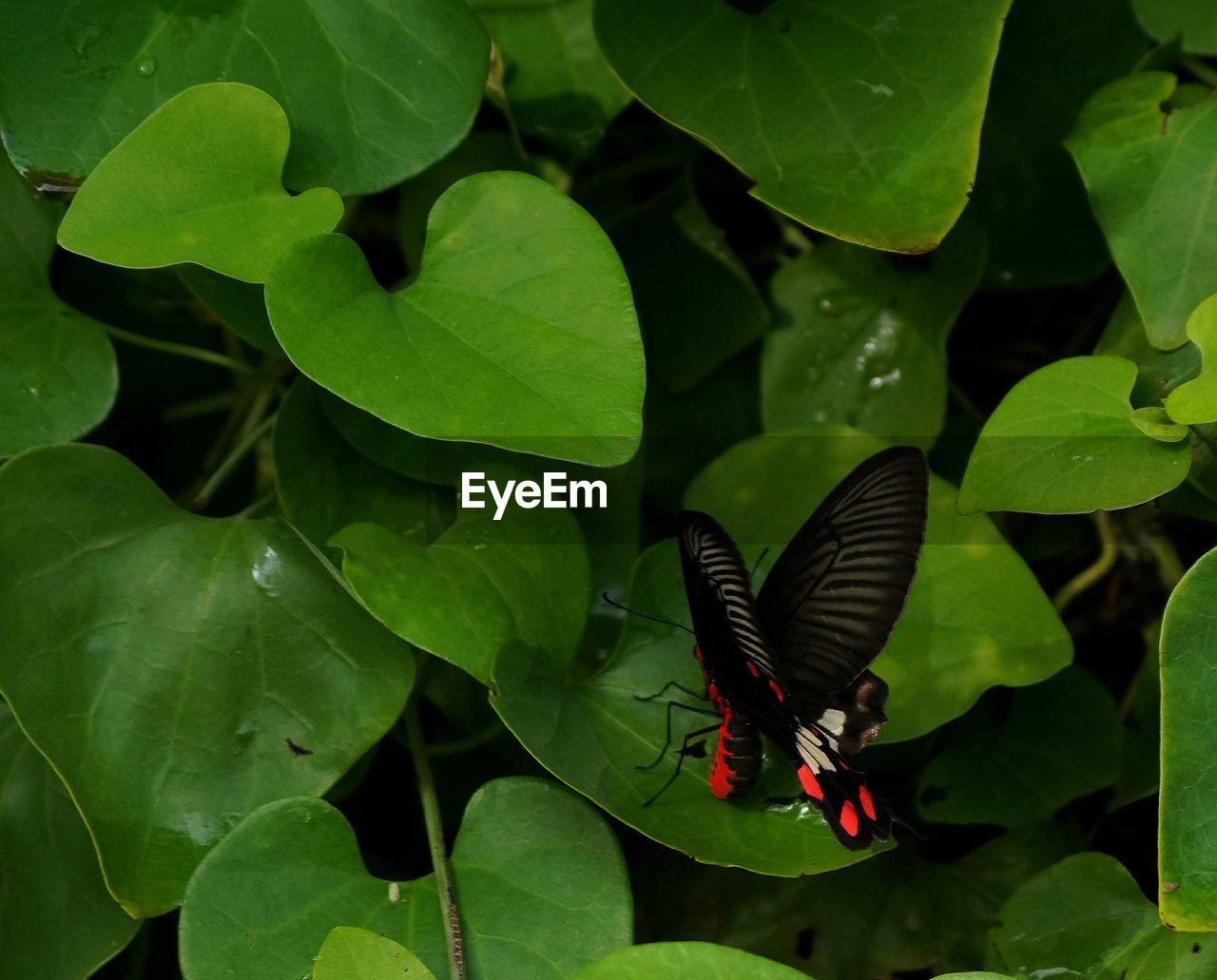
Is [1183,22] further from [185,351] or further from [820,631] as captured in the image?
[185,351]

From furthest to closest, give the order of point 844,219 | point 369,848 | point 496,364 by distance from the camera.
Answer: point 369,848
point 844,219
point 496,364

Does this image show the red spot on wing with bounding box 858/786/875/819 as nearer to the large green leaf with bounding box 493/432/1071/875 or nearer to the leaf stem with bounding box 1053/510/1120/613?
the large green leaf with bounding box 493/432/1071/875

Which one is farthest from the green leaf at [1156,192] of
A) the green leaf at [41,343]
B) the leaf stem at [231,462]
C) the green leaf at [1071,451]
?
the green leaf at [41,343]

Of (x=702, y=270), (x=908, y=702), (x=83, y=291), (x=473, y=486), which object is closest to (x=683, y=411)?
(x=702, y=270)

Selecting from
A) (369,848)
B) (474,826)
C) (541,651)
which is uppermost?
(541,651)

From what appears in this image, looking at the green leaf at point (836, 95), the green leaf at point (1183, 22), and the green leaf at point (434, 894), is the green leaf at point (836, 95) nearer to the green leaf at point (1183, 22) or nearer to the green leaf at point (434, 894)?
the green leaf at point (1183, 22)

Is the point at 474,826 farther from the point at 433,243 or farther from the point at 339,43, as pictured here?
the point at 339,43

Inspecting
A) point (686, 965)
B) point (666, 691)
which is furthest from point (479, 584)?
point (686, 965)

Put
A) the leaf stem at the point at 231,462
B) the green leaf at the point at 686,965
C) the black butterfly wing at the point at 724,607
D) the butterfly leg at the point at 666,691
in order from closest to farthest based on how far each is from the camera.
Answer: the green leaf at the point at 686,965
the black butterfly wing at the point at 724,607
the butterfly leg at the point at 666,691
the leaf stem at the point at 231,462
